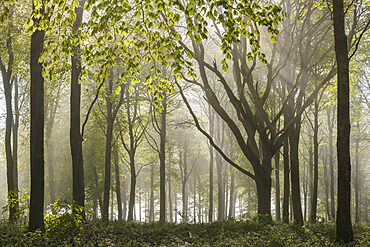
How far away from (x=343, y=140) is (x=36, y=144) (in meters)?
8.01

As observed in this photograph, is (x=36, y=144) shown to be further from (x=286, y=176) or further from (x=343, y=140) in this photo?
(x=286, y=176)

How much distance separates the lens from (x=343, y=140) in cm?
759

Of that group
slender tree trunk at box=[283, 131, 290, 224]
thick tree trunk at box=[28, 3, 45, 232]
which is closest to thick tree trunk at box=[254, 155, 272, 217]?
slender tree trunk at box=[283, 131, 290, 224]

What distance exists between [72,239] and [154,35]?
18.2ft

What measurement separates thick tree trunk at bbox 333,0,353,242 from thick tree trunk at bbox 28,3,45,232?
7.77 meters

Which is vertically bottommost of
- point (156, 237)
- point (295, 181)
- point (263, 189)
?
point (156, 237)

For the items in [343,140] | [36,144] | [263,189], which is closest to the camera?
[343,140]

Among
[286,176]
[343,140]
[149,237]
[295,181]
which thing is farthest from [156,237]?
[286,176]

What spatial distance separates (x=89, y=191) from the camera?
81.4 feet

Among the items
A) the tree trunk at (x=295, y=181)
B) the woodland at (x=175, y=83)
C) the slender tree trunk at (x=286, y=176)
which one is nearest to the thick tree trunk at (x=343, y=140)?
the woodland at (x=175, y=83)

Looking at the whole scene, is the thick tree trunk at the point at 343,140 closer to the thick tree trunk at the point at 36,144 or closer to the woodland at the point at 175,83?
the woodland at the point at 175,83

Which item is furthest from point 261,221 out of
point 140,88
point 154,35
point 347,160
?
point 140,88

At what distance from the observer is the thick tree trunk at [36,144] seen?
8359 millimetres

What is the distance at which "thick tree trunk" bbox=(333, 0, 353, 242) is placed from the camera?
7.52m
